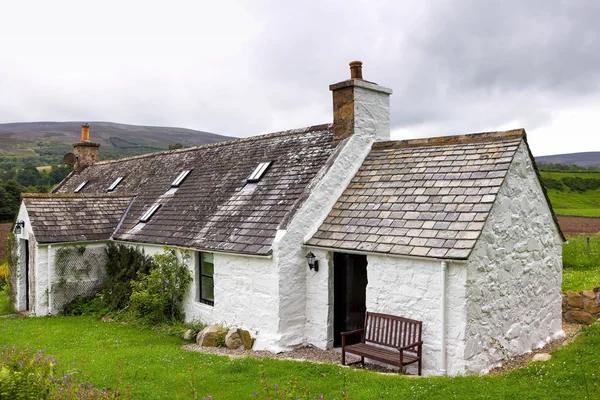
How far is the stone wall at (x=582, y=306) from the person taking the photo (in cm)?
1178

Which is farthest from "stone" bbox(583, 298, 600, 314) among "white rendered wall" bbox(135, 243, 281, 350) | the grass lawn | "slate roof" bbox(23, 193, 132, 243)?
"slate roof" bbox(23, 193, 132, 243)

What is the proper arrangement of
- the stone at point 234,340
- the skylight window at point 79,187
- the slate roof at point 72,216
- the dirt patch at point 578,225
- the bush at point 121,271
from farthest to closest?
the dirt patch at point 578,225
the skylight window at point 79,187
the slate roof at point 72,216
the bush at point 121,271
the stone at point 234,340

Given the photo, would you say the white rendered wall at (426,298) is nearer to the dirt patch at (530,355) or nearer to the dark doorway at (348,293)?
the dirt patch at (530,355)

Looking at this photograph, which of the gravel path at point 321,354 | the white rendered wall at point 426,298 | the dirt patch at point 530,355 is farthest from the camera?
the gravel path at point 321,354

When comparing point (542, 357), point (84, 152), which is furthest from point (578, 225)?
point (84, 152)

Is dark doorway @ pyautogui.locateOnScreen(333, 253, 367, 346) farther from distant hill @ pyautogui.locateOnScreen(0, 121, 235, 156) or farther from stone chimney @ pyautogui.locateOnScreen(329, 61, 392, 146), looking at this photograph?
distant hill @ pyautogui.locateOnScreen(0, 121, 235, 156)

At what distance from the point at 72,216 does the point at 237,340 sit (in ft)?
28.0

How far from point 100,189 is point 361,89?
14.4 meters

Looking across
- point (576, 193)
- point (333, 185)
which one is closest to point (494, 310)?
point (333, 185)

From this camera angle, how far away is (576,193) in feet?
187

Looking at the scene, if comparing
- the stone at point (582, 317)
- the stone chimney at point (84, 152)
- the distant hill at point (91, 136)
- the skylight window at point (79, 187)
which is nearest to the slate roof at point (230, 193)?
the skylight window at point (79, 187)

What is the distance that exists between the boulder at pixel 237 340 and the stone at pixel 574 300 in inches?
335

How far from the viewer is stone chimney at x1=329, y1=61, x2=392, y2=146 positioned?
1239cm

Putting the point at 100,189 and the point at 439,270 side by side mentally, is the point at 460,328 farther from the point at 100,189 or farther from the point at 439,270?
the point at 100,189
